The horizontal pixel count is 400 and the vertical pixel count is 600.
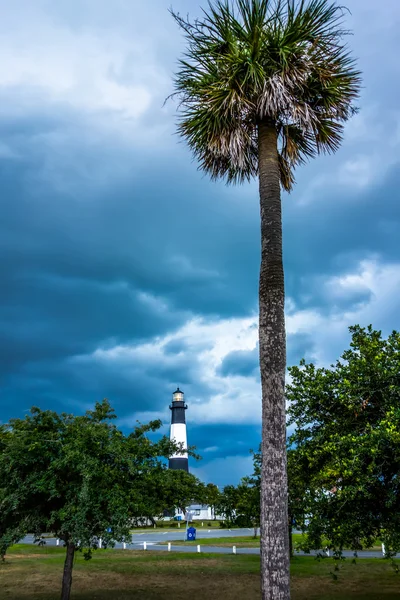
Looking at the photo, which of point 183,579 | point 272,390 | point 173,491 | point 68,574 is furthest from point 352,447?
point 183,579

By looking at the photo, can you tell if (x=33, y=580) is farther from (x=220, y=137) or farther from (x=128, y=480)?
(x=220, y=137)

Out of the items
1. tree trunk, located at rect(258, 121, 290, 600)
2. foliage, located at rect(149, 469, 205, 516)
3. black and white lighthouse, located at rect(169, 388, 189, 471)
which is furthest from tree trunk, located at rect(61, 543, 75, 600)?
black and white lighthouse, located at rect(169, 388, 189, 471)

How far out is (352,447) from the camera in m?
12.5

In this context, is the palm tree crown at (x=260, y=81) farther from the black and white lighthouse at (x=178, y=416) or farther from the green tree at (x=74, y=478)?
the black and white lighthouse at (x=178, y=416)

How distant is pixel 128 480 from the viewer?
50.4 feet

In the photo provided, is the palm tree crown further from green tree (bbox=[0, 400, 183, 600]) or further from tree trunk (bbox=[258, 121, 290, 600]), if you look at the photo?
green tree (bbox=[0, 400, 183, 600])

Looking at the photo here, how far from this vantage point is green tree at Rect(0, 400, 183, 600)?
46.3ft

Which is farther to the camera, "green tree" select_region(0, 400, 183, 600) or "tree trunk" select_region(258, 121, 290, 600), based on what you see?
"green tree" select_region(0, 400, 183, 600)

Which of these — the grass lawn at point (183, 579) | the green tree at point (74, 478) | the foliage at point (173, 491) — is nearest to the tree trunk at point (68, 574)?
the green tree at point (74, 478)

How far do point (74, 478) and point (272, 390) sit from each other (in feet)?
26.6

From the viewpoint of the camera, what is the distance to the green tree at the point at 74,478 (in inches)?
556

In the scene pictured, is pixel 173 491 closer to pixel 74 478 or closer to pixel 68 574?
pixel 74 478

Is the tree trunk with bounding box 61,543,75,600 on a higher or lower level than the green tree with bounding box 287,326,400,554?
lower

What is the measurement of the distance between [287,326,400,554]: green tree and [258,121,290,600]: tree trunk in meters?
3.10
